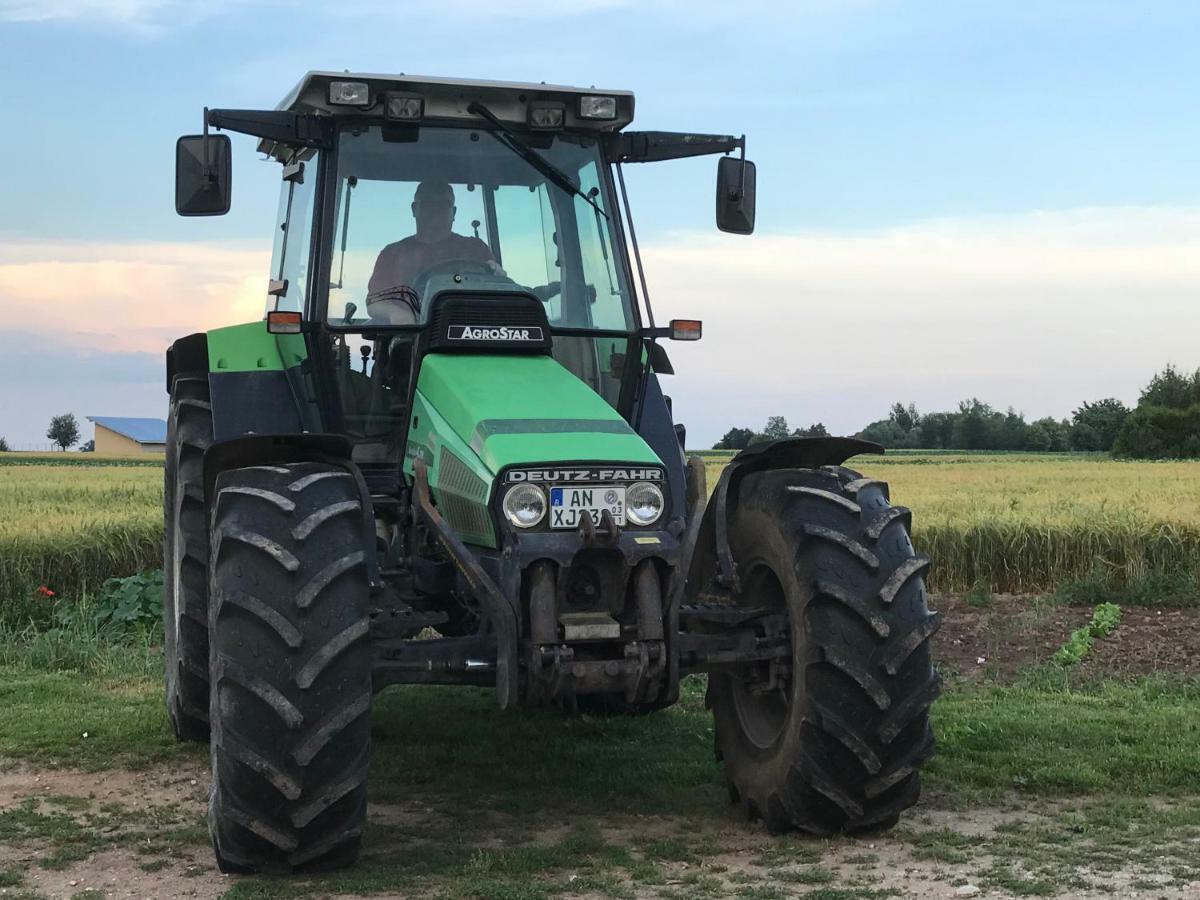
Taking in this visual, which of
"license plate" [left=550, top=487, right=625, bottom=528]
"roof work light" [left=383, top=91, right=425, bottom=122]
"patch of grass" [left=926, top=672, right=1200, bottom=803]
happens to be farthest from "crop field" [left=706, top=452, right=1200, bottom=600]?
"license plate" [left=550, top=487, right=625, bottom=528]

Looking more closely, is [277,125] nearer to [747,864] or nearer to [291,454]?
[291,454]

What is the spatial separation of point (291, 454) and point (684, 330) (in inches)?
80.1

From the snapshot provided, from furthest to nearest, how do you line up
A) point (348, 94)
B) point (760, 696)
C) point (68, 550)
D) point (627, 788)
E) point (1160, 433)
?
point (1160, 433) < point (68, 550) < point (627, 788) < point (348, 94) < point (760, 696)

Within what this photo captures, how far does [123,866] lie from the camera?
228 inches

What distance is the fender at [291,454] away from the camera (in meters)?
5.70

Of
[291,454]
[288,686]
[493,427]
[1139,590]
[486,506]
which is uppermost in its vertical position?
[493,427]

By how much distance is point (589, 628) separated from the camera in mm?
5434

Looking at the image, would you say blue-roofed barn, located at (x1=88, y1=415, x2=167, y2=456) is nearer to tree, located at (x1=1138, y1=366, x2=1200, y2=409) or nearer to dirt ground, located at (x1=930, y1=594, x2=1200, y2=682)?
tree, located at (x1=1138, y1=366, x2=1200, y2=409)

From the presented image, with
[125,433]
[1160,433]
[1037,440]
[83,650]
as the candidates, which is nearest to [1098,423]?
[1037,440]

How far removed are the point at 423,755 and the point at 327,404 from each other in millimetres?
2094

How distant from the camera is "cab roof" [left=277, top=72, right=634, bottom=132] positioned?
677 cm

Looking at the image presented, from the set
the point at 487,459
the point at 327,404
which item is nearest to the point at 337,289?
the point at 327,404

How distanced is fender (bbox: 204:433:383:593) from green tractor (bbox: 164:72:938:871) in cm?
2

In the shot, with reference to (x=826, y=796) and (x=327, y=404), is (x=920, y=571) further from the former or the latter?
(x=327, y=404)
